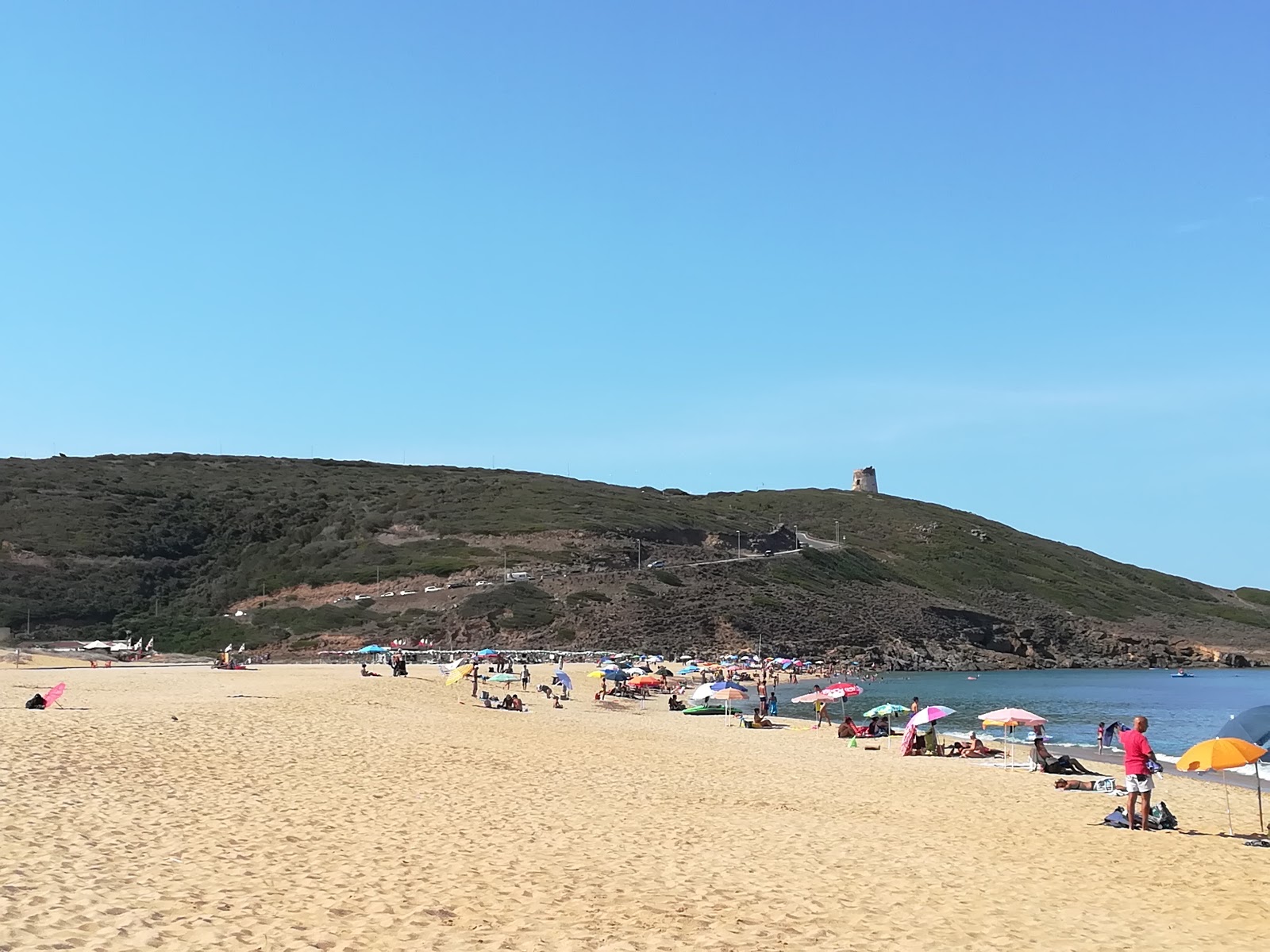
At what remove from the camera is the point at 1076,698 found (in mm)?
65688

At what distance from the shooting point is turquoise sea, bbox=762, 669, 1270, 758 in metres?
44.2

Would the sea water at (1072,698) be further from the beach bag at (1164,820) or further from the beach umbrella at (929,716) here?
the beach bag at (1164,820)

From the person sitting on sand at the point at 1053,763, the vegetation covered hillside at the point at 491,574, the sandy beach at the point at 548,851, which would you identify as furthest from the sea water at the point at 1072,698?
the sandy beach at the point at 548,851

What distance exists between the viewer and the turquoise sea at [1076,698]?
44.2 m

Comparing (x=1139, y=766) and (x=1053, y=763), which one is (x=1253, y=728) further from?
(x=1139, y=766)

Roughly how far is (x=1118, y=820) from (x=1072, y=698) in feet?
172

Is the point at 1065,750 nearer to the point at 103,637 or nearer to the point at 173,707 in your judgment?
the point at 173,707

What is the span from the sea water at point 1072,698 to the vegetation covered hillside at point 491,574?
14.5 meters

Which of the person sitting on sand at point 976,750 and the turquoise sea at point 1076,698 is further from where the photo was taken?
the turquoise sea at point 1076,698

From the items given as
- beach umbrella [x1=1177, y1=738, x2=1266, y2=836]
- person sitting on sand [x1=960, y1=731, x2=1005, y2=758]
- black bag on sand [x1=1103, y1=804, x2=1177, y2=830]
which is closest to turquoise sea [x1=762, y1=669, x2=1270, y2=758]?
person sitting on sand [x1=960, y1=731, x2=1005, y2=758]

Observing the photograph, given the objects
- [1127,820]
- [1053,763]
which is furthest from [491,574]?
[1127,820]

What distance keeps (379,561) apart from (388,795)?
286 feet

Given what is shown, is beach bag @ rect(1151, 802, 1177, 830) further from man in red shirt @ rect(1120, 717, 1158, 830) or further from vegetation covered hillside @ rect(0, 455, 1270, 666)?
vegetation covered hillside @ rect(0, 455, 1270, 666)

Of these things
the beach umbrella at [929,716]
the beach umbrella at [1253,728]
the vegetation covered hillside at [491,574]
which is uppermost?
the vegetation covered hillside at [491,574]
